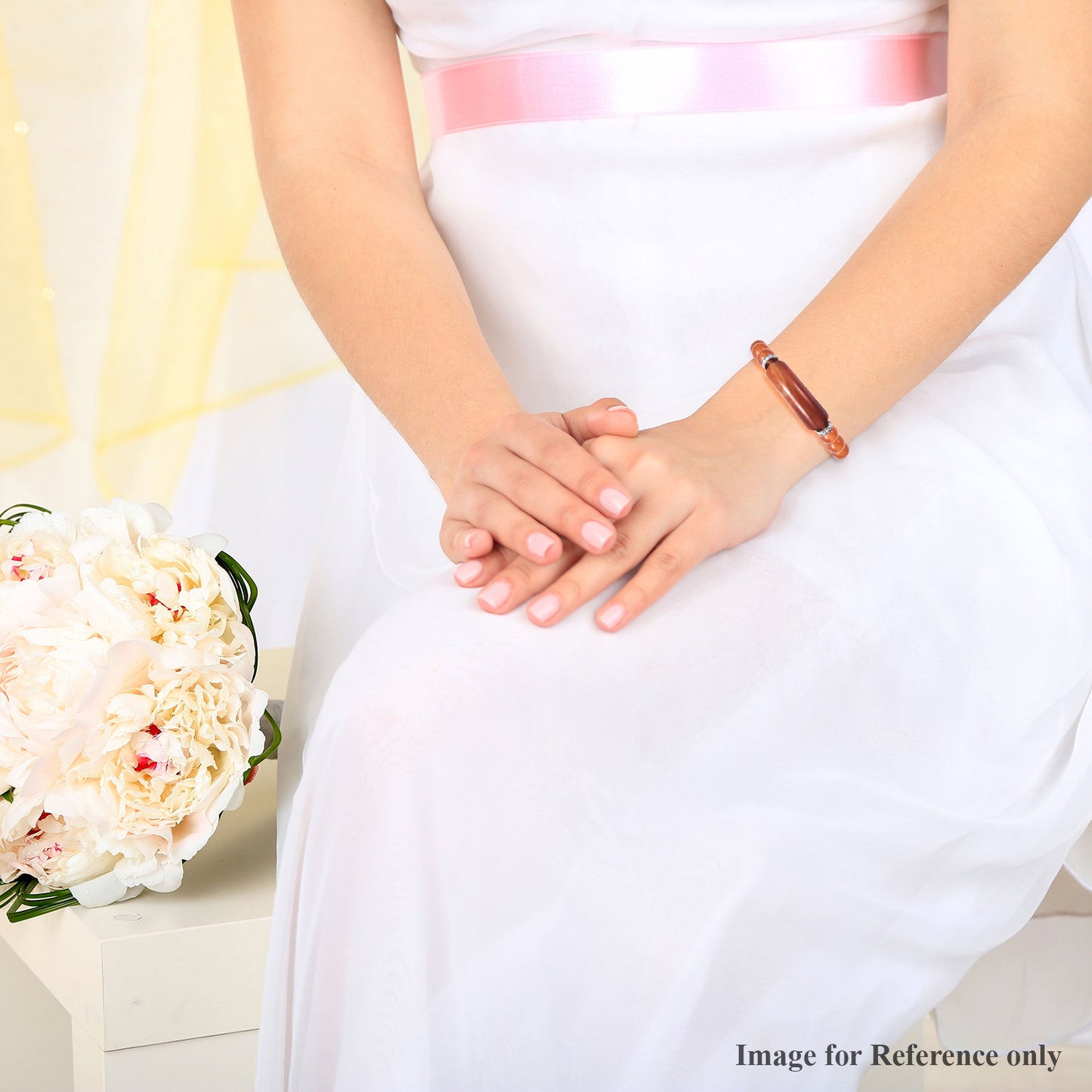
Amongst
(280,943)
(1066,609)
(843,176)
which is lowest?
(280,943)

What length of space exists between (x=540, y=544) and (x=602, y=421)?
0.31ft

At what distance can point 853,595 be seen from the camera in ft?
2.44

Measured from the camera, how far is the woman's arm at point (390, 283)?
0.75 metres

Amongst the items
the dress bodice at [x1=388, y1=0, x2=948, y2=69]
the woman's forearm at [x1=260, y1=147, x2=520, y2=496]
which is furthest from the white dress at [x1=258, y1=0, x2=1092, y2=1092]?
the woman's forearm at [x1=260, y1=147, x2=520, y2=496]

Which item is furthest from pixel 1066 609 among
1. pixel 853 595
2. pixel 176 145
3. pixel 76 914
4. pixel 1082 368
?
pixel 176 145

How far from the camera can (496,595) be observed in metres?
0.71

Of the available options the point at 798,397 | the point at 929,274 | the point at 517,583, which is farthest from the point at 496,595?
the point at 929,274

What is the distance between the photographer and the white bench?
87 centimetres

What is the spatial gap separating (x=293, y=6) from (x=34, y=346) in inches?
46.8

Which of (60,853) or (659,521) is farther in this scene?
(60,853)

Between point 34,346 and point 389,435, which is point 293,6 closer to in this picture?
point 389,435

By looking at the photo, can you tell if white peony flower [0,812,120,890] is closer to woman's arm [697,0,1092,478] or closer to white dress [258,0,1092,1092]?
white dress [258,0,1092,1092]

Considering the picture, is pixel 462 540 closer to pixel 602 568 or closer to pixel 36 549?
pixel 602 568

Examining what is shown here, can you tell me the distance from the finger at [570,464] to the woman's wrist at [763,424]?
9 centimetres
